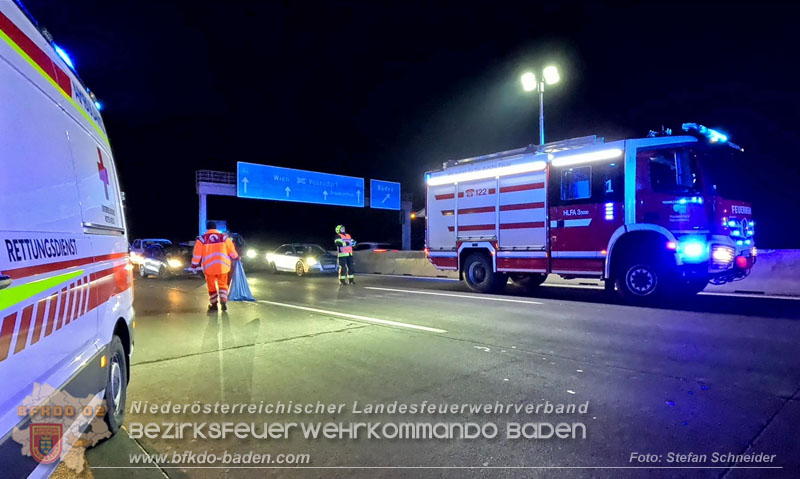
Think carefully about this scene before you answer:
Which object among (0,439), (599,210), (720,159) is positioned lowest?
(0,439)

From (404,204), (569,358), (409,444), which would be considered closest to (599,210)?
(569,358)

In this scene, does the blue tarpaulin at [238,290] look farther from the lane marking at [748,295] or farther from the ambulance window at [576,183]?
the lane marking at [748,295]

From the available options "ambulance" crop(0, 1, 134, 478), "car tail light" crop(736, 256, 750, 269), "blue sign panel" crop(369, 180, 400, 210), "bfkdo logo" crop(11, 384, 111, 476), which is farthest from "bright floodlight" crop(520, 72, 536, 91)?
"blue sign panel" crop(369, 180, 400, 210)

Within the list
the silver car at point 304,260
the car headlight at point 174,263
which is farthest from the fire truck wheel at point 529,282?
the car headlight at point 174,263

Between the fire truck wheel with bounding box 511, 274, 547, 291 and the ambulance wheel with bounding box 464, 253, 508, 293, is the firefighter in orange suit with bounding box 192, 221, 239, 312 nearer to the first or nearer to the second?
the ambulance wheel with bounding box 464, 253, 508, 293

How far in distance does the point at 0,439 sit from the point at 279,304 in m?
8.42

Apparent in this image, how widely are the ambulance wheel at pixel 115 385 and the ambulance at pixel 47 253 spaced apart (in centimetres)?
1

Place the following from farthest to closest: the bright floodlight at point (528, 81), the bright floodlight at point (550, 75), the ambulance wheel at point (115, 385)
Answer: the bright floodlight at point (528, 81)
the bright floodlight at point (550, 75)
the ambulance wheel at point (115, 385)

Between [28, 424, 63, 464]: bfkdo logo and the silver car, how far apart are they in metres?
17.0

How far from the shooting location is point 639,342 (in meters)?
6.27

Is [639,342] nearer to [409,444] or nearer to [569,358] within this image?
[569,358]

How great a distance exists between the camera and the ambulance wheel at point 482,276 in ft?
38.8

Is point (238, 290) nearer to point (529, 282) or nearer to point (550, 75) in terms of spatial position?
point (529, 282)

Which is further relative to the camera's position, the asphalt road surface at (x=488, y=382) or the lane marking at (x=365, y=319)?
the lane marking at (x=365, y=319)
